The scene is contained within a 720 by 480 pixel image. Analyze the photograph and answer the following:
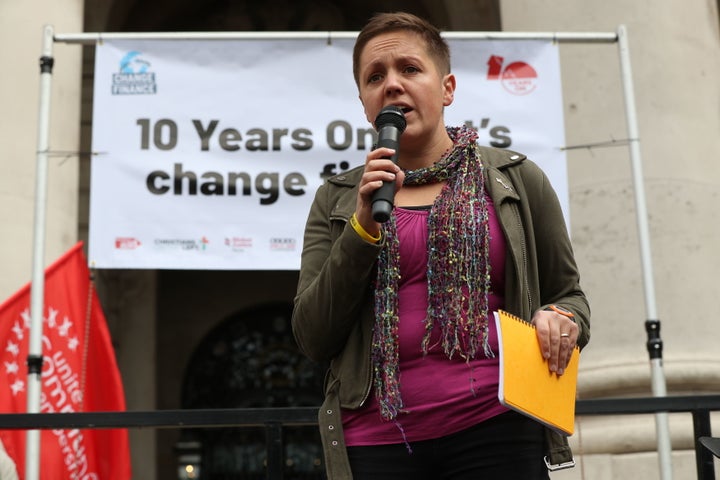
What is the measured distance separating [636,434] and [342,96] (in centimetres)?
256

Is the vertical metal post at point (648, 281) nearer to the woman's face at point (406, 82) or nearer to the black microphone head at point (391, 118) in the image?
the woman's face at point (406, 82)

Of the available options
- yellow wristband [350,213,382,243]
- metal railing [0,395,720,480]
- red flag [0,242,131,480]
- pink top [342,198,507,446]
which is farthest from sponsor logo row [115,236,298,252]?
yellow wristband [350,213,382,243]

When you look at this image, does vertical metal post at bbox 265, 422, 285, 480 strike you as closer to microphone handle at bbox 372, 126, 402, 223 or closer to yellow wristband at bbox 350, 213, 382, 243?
yellow wristband at bbox 350, 213, 382, 243

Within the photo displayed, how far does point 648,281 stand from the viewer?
548 centimetres

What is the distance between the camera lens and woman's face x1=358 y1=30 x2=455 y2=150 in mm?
2354

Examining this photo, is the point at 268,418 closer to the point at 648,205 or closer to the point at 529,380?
the point at 529,380

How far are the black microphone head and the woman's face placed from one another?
0.05 meters

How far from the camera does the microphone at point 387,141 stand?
2.02 m

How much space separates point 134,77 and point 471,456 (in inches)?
174

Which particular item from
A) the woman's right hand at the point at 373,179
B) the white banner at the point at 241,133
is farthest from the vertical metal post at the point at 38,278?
the woman's right hand at the point at 373,179

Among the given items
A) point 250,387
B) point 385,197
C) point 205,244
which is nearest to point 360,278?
point 385,197

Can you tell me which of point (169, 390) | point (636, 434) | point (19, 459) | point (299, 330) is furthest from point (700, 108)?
point (169, 390)

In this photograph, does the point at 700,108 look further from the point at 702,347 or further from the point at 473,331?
the point at 473,331

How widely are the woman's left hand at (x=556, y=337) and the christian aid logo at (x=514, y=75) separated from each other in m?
4.09
